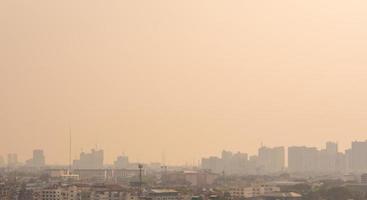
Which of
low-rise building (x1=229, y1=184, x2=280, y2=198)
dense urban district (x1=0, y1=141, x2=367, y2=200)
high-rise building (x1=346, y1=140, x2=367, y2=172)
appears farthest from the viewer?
high-rise building (x1=346, y1=140, x2=367, y2=172)

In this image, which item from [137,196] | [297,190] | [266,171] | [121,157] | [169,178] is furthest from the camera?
[121,157]

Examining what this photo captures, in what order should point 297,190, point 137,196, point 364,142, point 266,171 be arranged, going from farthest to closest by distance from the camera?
1. point 266,171
2. point 364,142
3. point 297,190
4. point 137,196

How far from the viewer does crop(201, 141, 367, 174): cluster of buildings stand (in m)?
72.1

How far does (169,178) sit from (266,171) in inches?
1071

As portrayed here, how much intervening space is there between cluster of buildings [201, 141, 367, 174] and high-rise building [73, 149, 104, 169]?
940cm

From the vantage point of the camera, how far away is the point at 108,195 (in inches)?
1048

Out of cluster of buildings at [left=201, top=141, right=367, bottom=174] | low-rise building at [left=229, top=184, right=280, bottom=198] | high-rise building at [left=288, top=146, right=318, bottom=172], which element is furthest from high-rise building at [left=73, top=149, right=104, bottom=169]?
low-rise building at [left=229, top=184, right=280, bottom=198]

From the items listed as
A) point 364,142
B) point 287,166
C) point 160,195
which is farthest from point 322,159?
point 160,195

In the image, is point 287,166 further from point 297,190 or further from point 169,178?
point 297,190

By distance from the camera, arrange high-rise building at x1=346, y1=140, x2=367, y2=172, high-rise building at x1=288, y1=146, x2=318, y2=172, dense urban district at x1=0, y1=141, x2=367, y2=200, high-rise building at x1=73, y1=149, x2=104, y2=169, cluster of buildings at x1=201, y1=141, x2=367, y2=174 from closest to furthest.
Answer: dense urban district at x1=0, y1=141, x2=367, y2=200 < high-rise building at x1=346, y1=140, x2=367, y2=172 < cluster of buildings at x1=201, y1=141, x2=367, y2=174 < high-rise building at x1=288, y1=146, x2=318, y2=172 < high-rise building at x1=73, y1=149, x2=104, y2=169

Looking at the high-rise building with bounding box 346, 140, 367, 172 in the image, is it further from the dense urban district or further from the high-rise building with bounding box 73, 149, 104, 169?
the high-rise building with bounding box 73, 149, 104, 169

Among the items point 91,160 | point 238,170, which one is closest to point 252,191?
point 238,170

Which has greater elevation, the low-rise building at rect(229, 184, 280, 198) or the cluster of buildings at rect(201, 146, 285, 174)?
the cluster of buildings at rect(201, 146, 285, 174)

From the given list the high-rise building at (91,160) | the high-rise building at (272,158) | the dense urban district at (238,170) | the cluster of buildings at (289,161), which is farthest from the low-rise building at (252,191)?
the high-rise building at (91,160)
